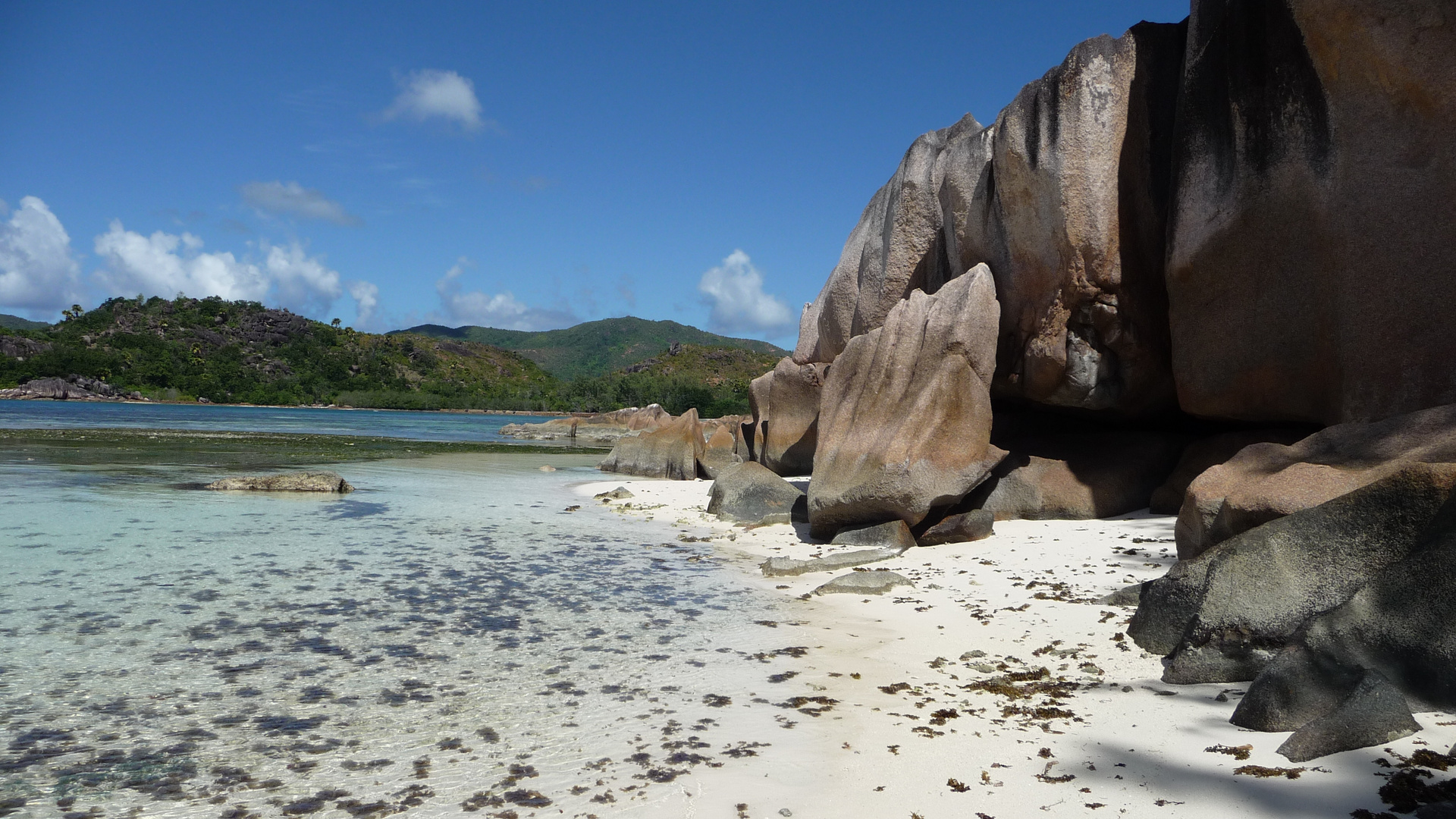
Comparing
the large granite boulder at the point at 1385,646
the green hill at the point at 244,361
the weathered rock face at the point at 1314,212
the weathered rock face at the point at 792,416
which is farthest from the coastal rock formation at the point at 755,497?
the green hill at the point at 244,361

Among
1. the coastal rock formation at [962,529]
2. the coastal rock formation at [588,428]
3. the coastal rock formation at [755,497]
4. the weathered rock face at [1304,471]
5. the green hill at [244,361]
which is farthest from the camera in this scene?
the green hill at [244,361]

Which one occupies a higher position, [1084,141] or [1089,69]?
[1089,69]

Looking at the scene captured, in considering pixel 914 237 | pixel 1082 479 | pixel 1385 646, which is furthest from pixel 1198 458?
pixel 1385 646

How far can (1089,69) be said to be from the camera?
10.4m

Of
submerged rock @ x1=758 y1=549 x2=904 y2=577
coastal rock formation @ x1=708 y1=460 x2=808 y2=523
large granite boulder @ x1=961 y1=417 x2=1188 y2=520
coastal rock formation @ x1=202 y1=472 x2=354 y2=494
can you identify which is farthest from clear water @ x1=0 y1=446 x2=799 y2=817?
coastal rock formation @ x1=202 y1=472 x2=354 y2=494

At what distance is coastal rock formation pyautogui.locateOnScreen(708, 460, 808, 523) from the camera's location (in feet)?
43.8

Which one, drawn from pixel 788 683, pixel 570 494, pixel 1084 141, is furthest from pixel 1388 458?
pixel 570 494

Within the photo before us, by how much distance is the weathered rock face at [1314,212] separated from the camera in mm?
7352

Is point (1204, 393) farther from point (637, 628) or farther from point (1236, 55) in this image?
point (637, 628)

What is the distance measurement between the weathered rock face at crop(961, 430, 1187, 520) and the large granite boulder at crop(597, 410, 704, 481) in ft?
42.4

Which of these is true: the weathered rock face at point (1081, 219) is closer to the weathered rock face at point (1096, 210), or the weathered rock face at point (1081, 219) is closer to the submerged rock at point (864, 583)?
the weathered rock face at point (1096, 210)

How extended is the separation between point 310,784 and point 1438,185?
Result: 9195mm

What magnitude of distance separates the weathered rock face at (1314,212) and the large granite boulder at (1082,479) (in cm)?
143

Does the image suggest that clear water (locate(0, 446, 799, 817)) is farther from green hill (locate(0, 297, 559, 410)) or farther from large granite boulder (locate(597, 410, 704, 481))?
green hill (locate(0, 297, 559, 410))
